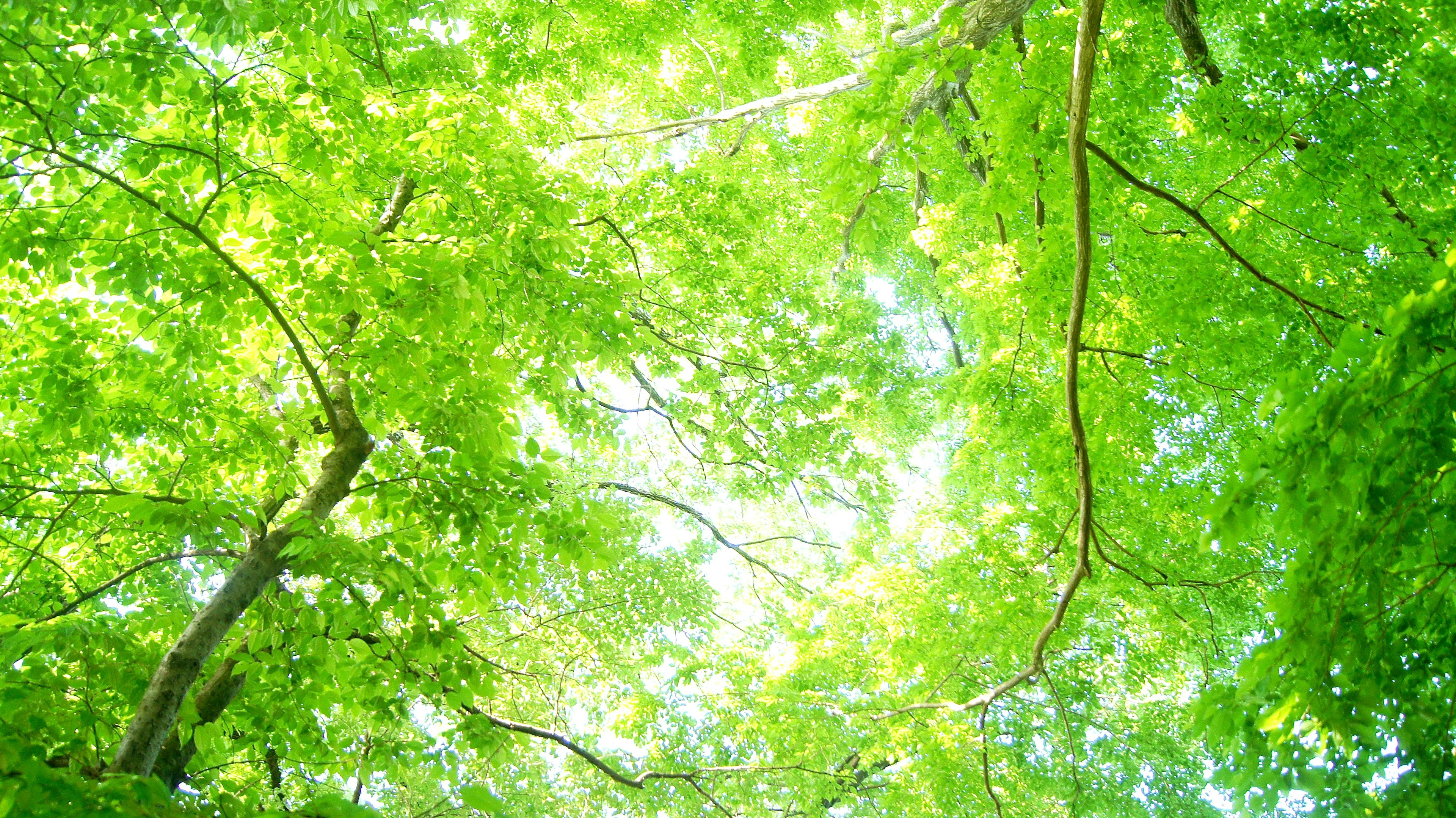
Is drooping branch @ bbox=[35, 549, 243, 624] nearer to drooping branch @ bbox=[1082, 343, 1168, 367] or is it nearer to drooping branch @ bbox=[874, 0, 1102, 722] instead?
drooping branch @ bbox=[874, 0, 1102, 722]

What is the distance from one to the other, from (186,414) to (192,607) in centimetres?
85

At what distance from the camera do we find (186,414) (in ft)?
12.8

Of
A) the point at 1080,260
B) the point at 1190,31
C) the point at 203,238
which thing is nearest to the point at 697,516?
the point at 1190,31

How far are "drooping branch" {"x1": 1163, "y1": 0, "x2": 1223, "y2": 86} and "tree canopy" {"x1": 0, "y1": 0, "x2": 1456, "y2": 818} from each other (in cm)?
2

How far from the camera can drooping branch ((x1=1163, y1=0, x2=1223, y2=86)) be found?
19.4 feet

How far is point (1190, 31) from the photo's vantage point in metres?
5.95

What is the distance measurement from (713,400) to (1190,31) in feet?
14.6

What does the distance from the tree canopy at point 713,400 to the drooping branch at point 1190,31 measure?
0.02 metres

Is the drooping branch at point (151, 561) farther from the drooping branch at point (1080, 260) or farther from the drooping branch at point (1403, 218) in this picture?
the drooping branch at point (1403, 218)

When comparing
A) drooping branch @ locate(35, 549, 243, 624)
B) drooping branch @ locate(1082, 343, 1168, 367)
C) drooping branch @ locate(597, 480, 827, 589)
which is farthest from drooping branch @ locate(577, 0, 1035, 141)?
drooping branch @ locate(35, 549, 243, 624)

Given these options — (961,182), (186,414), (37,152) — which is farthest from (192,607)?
(961,182)

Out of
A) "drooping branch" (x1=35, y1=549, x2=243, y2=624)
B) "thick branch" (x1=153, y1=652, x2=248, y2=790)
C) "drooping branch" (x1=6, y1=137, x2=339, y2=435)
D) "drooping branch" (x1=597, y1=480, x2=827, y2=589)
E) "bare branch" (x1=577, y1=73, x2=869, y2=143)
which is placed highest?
"bare branch" (x1=577, y1=73, x2=869, y2=143)

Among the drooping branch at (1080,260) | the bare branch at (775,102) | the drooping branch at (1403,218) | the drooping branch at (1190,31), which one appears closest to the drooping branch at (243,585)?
the drooping branch at (1080,260)

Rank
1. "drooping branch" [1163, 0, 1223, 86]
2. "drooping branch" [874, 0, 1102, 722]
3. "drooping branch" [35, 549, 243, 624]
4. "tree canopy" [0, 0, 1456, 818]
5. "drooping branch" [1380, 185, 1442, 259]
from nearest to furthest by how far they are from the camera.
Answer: "tree canopy" [0, 0, 1456, 818] → "drooping branch" [874, 0, 1102, 722] → "drooping branch" [35, 549, 243, 624] → "drooping branch" [1380, 185, 1442, 259] → "drooping branch" [1163, 0, 1223, 86]
